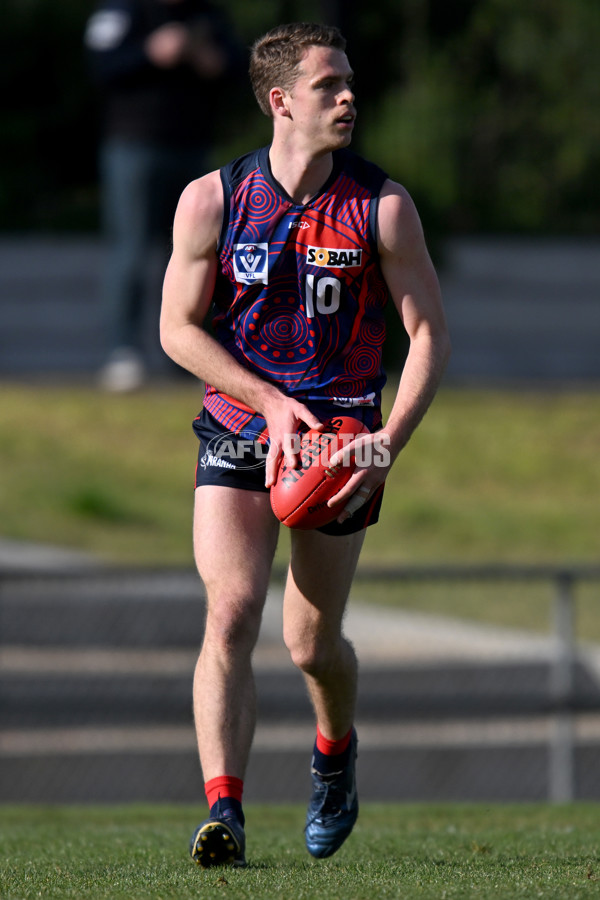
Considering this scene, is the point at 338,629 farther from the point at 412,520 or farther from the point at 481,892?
the point at 412,520

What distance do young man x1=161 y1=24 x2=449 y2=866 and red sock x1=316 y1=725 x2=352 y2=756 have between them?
42 cm

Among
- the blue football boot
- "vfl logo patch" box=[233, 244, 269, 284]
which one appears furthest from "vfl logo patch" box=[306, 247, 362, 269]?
the blue football boot

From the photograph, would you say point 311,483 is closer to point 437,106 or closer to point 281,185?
point 281,185

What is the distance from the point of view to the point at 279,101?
→ 4.48 m

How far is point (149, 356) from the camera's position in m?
15.6

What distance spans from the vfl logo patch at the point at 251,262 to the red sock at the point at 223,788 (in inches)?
59.2

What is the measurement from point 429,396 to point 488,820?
2.98 meters

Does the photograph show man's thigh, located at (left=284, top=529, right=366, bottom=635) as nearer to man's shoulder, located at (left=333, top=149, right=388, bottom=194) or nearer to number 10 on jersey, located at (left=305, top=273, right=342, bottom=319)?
number 10 on jersey, located at (left=305, top=273, right=342, bottom=319)

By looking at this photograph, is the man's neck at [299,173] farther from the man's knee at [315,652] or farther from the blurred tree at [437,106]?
the blurred tree at [437,106]

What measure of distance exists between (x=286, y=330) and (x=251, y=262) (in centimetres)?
23

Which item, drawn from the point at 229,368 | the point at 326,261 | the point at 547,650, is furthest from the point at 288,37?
the point at 547,650

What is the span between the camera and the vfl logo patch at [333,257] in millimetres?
4352

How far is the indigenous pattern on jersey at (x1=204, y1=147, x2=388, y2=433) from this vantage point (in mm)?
4367

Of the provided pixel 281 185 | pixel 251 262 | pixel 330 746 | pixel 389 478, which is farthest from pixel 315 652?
pixel 389 478
